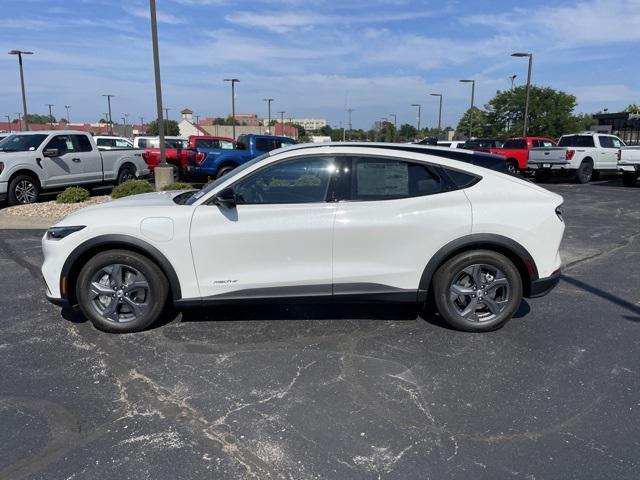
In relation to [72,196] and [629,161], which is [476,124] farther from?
[72,196]

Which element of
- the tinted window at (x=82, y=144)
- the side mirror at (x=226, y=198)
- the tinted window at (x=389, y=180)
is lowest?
the side mirror at (x=226, y=198)

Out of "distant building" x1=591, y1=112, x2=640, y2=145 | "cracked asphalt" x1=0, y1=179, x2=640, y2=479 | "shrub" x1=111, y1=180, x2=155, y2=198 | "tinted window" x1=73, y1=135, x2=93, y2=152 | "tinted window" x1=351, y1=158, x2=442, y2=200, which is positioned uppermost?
"distant building" x1=591, y1=112, x2=640, y2=145

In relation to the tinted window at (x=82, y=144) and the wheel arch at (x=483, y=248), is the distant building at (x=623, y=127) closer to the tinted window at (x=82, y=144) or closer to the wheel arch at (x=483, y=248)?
the tinted window at (x=82, y=144)

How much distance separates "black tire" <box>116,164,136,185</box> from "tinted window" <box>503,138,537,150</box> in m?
14.7

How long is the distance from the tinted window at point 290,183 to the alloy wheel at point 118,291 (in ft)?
3.66

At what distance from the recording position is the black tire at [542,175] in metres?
19.2

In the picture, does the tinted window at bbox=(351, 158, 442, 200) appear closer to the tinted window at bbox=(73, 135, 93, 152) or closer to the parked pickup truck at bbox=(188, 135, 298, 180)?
the tinted window at bbox=(73, 135, 93, 152)

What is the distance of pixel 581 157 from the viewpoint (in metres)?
18.8

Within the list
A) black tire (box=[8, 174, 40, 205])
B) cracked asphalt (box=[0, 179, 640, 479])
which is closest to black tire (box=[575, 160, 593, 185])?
cracked asphalt (box=[0, 179, 640, 479])

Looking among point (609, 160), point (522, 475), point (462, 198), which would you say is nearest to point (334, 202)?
point (462, 198)

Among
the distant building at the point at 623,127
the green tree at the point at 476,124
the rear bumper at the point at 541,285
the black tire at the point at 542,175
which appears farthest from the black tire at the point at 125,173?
the distant building at the point at 623,127

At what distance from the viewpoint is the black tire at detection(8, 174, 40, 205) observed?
11.3 metres

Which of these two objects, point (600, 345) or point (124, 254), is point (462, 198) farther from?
point (124, 254)

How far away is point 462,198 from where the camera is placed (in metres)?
4.23
